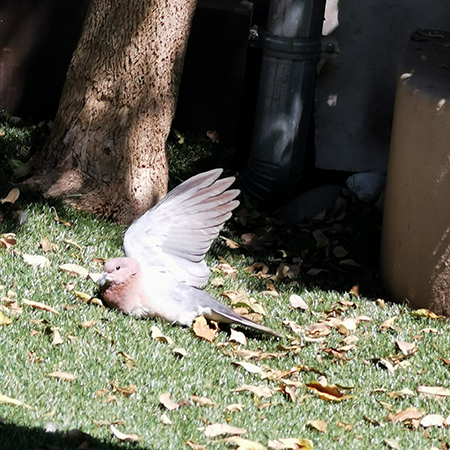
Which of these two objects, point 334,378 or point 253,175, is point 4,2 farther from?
point 334,378

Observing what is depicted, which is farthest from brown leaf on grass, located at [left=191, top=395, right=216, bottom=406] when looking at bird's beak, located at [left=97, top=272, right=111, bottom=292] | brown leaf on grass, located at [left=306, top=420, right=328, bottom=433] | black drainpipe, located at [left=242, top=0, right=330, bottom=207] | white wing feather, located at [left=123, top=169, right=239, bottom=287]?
black drainpipe, located at [left=242, top=0, right=330, bottom=207]

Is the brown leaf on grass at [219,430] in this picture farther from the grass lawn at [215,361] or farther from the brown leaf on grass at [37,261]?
the brown leaf on grass at [37,261]

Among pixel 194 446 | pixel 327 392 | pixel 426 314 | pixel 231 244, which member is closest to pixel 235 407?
pixel 194 446

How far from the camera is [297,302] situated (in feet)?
15.8

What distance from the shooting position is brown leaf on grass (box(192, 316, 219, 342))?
4074 mm

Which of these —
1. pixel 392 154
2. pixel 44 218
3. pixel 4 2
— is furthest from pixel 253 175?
pixel 4 2

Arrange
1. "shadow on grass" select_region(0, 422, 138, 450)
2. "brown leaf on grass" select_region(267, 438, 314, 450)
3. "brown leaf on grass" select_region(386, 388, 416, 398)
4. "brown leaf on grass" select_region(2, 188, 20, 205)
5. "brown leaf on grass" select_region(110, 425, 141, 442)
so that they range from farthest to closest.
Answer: "brown leaf on grass" select_region(2, 188, 20, 205), "brown leaf on grass" select_region(386, 388, 416, 398), "brown leaf on grass" select_region(267, 438, 314, 450), "brown leaf on grass" select_region(110, 425, 141, 442), "shadow on grass" select_region(0, 422, 138, 450)

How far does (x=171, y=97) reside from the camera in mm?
5523

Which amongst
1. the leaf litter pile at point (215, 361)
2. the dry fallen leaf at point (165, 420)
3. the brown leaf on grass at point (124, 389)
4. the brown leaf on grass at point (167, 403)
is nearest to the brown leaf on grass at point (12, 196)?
the leaf litter pile at point (215, 361)

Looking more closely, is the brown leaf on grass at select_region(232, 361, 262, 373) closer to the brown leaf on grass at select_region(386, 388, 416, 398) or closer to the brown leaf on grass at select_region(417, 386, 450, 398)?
the brown leaf on grass at select_region(386, 388, 416, 398)

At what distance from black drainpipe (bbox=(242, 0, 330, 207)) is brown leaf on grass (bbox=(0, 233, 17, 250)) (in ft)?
7.71

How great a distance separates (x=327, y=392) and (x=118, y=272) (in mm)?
1237

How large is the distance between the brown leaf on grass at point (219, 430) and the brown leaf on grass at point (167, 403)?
22 cm

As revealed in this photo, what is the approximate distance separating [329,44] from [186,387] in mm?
3666
